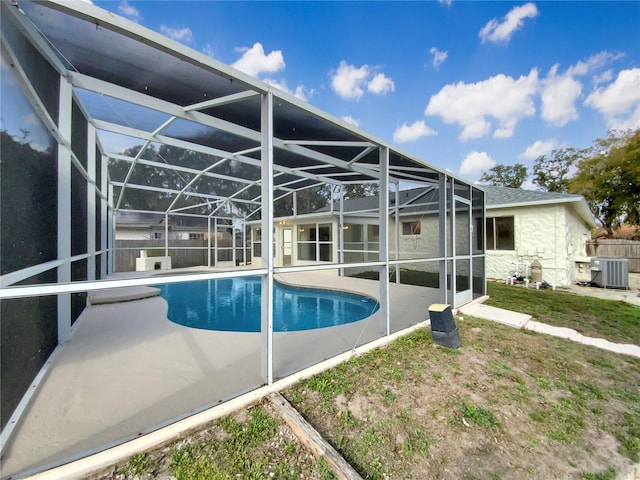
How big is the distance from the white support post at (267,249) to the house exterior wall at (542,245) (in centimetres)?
994

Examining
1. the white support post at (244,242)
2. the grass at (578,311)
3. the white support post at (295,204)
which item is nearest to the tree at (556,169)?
the grass at (578,311)

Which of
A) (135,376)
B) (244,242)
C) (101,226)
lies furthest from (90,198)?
(244,242)

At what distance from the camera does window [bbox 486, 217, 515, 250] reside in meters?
9.56

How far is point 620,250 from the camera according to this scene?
12641 millimetres

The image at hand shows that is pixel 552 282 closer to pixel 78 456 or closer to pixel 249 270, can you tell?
pixel 249 270

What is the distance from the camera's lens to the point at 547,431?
2.15 metres

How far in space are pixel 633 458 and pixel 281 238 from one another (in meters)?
12.1

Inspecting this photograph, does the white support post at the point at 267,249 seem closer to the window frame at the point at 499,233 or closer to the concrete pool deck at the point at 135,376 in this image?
the concrete pool deck at the point at 135,376

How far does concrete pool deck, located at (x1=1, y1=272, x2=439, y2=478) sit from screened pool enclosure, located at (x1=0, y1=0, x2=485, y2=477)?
0.05 feet

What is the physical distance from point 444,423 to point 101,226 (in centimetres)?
820

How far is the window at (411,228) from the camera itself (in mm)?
11335

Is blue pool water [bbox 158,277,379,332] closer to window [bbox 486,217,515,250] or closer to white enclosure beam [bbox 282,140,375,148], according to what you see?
white enclosure beam [bbox 282,140,375,148]

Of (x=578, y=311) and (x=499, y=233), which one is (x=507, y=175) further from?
(x=578, y=311)

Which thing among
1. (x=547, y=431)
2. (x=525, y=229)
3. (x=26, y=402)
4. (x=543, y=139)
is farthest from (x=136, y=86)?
(x=543, y=139)
